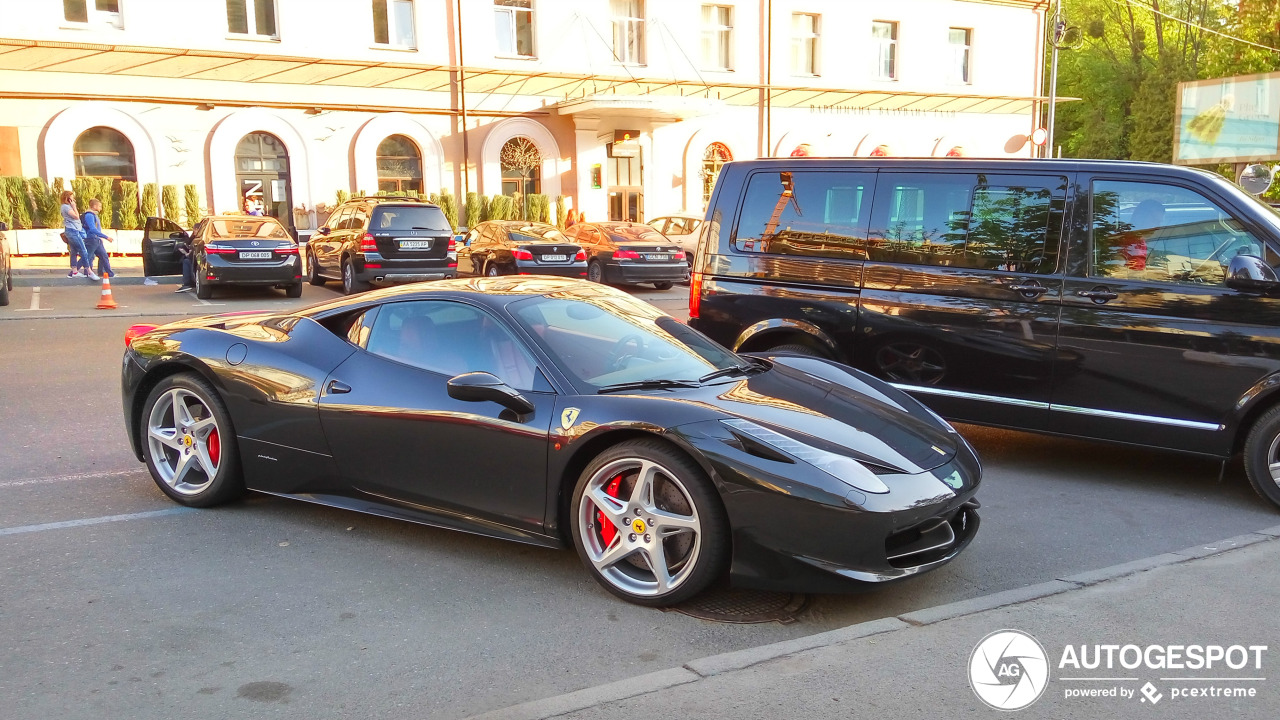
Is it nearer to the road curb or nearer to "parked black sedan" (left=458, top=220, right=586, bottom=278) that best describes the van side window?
the road curb

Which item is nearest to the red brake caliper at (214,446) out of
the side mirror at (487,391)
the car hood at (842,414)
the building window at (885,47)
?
the side mirror at (487,391)

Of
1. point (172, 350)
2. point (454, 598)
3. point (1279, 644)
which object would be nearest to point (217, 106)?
point (172, 350)

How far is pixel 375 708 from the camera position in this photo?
132 inches

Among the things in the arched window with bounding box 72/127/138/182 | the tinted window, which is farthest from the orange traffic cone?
the arched window with bounding box 72/127/138/182

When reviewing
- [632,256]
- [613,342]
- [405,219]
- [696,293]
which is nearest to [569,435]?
[613,342]

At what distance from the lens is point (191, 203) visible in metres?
25.0

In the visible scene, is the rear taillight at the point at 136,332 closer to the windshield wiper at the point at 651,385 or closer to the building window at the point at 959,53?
Result: the windshield wiper at the point at 651,385

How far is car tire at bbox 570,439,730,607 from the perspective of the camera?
4.07 metres

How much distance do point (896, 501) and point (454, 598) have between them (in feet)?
6.10

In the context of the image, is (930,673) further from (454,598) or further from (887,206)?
(887,206)

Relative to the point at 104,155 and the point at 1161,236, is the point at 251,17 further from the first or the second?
the point at 1161,236

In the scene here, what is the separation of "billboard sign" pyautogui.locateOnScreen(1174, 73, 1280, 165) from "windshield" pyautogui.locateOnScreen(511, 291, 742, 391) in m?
19.4

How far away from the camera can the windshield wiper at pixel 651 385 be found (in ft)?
14.8

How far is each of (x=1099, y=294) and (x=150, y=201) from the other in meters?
23.5
